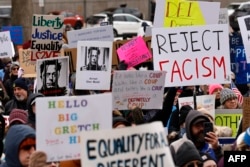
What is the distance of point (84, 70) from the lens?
12656 millimetres

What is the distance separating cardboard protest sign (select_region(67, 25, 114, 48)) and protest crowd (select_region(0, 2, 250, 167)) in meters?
0.18

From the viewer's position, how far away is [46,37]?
15516 millimetres

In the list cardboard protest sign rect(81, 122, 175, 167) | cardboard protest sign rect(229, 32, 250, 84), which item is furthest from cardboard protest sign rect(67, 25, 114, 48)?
cardboard protest sign rect(81, 122, 175, 167)

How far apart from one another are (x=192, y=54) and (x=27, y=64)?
17.5ft

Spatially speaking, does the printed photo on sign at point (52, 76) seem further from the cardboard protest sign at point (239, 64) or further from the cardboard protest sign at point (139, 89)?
the cardboard protest sign at point (239, 64)

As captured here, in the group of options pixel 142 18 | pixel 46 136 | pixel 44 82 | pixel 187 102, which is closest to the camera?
pixel 46 136

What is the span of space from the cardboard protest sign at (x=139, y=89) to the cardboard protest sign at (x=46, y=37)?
4267 mm

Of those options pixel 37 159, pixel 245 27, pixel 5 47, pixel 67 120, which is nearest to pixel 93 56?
pixel 245 27

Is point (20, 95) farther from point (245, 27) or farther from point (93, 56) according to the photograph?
point (245, 27)

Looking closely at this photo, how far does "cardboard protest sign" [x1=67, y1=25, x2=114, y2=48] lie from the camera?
606 inches

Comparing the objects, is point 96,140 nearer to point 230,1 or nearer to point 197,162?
point 197,162

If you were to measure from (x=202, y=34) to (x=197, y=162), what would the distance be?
386cm

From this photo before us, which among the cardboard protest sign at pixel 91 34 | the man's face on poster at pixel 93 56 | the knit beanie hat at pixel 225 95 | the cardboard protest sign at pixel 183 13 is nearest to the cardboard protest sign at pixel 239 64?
the cardboard protest sign at pixel 183 13

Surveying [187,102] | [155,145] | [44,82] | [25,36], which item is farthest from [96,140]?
[25,36]
